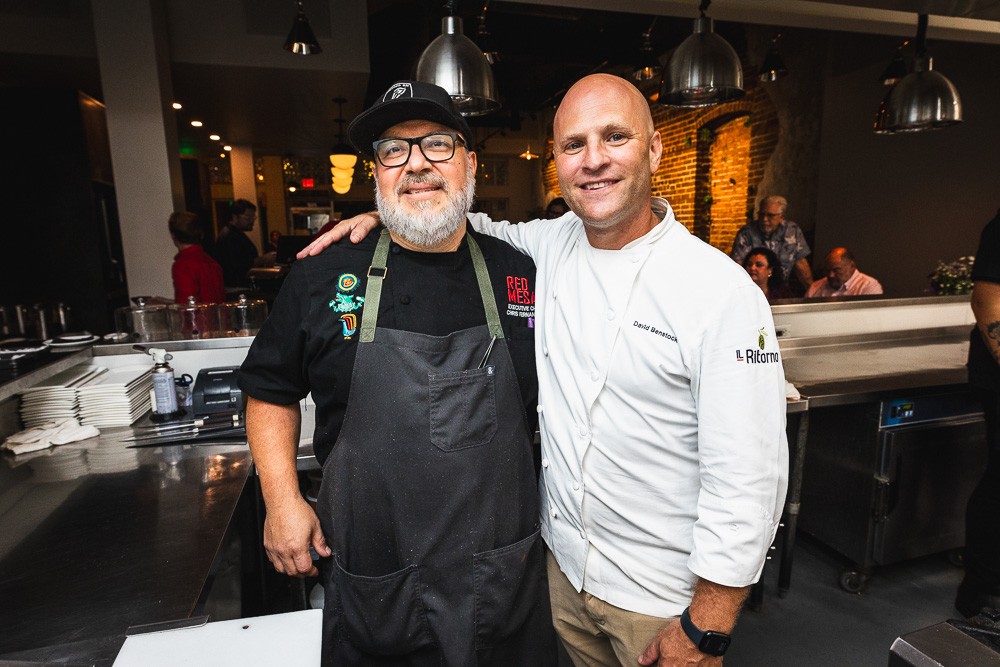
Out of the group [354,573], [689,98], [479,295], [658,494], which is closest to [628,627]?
[658,494]

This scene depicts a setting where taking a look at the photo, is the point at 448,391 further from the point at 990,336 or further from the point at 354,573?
the point at 990,336

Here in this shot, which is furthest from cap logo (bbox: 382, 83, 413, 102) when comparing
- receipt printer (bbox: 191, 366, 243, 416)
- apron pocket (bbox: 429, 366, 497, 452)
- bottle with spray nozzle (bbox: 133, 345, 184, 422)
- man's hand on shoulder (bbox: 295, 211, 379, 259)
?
bottle with spray nozzle (bbox: 133, 345, 184, 422)

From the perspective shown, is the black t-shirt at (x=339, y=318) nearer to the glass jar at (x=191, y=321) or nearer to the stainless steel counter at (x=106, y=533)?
the stainless steel counter at (x=106, y=533)

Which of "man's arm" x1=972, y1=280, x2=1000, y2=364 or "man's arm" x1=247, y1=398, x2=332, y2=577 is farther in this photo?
"man's arm" x1=972, y1=280, x2=1000, y2=364

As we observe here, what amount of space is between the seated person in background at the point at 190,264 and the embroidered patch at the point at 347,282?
3.11 metres

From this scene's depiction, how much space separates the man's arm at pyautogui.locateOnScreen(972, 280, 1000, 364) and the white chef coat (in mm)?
1668

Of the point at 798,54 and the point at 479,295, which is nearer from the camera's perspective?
the point at 479,295

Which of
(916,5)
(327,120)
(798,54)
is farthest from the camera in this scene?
(327,120)

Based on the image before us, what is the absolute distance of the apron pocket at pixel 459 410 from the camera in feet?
4.15

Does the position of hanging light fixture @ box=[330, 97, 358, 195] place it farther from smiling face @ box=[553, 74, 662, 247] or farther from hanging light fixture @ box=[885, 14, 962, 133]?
smiling face @ box=[553, 74, 662, 247]

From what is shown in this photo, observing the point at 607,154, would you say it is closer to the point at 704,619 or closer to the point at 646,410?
the point at 646,410

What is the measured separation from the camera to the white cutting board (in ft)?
3.23

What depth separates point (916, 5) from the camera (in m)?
3.70

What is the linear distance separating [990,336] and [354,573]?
251 centimetres
